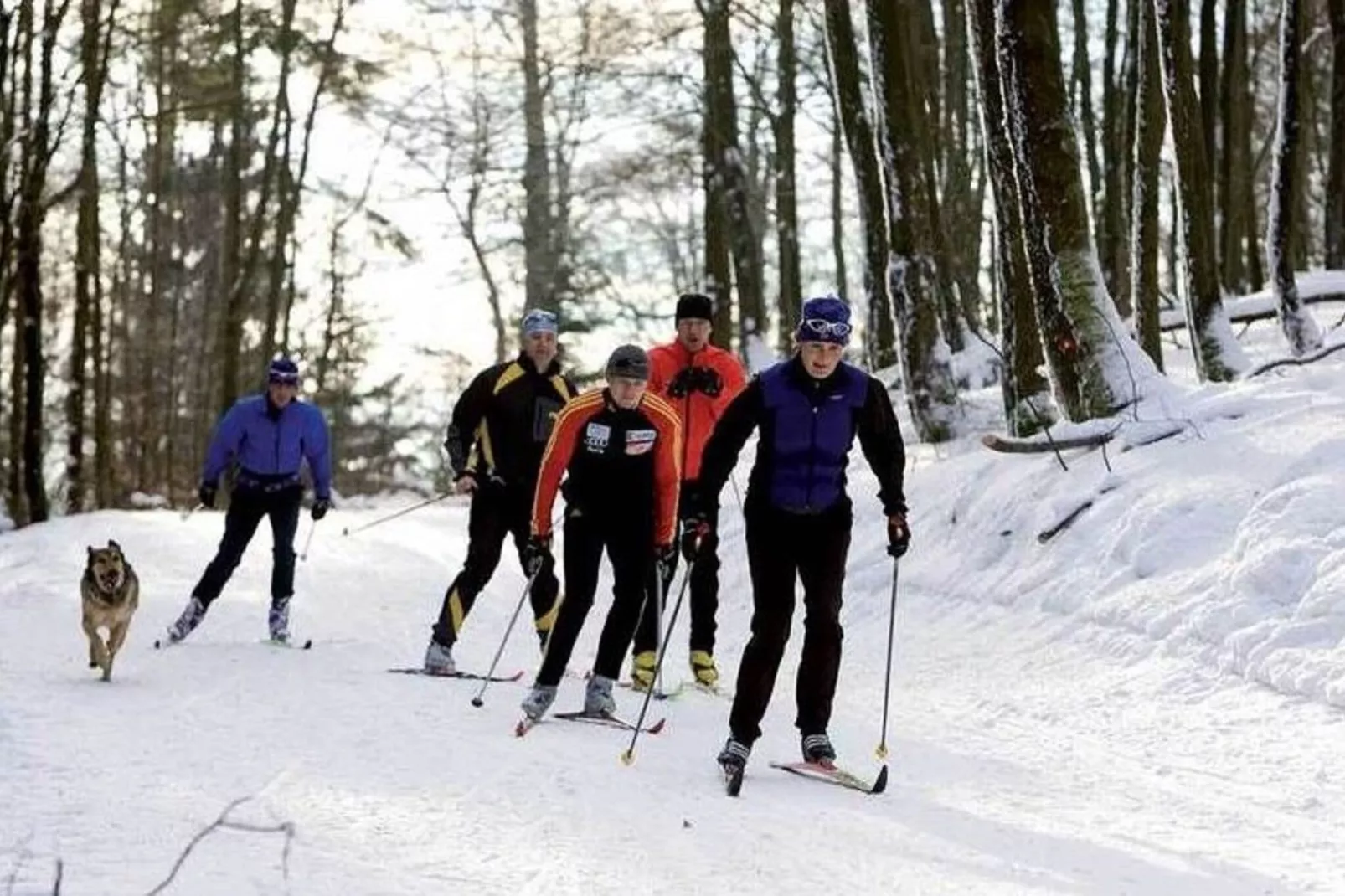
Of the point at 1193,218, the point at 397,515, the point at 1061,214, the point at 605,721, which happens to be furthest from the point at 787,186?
the point at 605,721

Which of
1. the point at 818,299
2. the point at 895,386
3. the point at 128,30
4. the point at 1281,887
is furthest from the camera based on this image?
the point at 128,30

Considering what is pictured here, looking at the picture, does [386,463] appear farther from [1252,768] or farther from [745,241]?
[1252,768]

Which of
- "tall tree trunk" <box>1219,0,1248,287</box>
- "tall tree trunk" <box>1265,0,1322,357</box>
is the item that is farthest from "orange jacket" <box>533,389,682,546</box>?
"tall tree trunk" <box>1219,0,1248,287</box>

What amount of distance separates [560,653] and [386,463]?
3493 cm

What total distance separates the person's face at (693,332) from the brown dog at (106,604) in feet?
11.7

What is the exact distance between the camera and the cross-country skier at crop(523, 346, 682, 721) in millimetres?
7598

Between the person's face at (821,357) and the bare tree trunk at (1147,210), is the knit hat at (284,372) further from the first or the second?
the bare tree trunk at (1147,210)

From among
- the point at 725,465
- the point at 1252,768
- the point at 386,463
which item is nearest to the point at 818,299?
the point at 725,465

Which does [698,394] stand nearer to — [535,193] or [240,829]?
[240,829]

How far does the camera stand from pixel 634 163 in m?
26.4

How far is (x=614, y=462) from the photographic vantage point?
7.66 metres

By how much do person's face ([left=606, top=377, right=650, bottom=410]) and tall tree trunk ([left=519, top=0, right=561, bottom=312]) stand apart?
2204 cm

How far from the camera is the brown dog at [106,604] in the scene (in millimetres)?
8719

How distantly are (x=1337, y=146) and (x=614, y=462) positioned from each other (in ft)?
47.6
